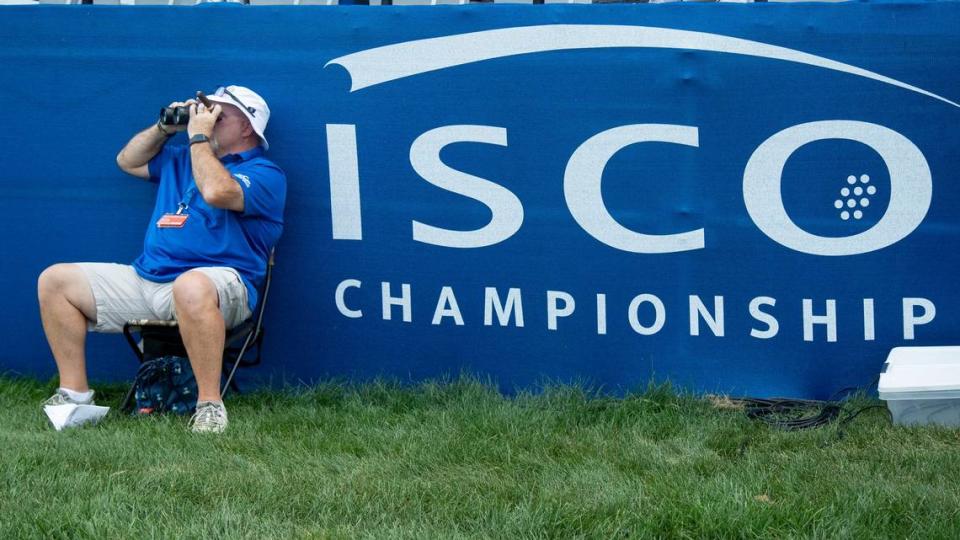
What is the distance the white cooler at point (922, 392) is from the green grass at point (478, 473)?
0.33ft

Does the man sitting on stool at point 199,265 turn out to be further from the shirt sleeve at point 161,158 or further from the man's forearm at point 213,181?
the shirt sleeve at point 161,158

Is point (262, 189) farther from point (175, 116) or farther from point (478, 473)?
point (478, 473)

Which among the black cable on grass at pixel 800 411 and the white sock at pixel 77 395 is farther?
the white sock at pixel 77 395

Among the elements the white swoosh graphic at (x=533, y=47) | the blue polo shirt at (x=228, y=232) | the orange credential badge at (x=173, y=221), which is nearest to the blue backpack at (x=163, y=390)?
the blue polo shirt at (x=228, y=232)

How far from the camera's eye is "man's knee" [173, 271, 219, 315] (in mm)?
4953

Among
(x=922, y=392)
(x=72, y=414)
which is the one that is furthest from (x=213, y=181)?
(x=922, y=392)

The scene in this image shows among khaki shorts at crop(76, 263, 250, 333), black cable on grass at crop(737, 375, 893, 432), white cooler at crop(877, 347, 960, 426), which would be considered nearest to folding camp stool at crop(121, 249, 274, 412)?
Result: khaki shorts at crop(76, 263, 250, 333)

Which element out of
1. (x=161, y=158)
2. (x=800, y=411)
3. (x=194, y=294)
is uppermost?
(x=161, y=158)

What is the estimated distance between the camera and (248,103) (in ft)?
17.7

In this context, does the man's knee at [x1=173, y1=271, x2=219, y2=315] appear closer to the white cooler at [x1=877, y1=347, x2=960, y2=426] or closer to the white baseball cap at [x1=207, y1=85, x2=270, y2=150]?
the white baseball cap at [x1=207, y1=85, x2=270, y2=150]

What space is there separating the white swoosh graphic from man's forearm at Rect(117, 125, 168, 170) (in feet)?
2.75

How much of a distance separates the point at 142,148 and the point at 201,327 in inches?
40.4

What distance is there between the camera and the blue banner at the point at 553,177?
16.8ft

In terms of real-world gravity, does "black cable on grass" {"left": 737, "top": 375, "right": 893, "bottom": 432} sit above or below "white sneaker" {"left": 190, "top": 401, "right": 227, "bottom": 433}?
below
